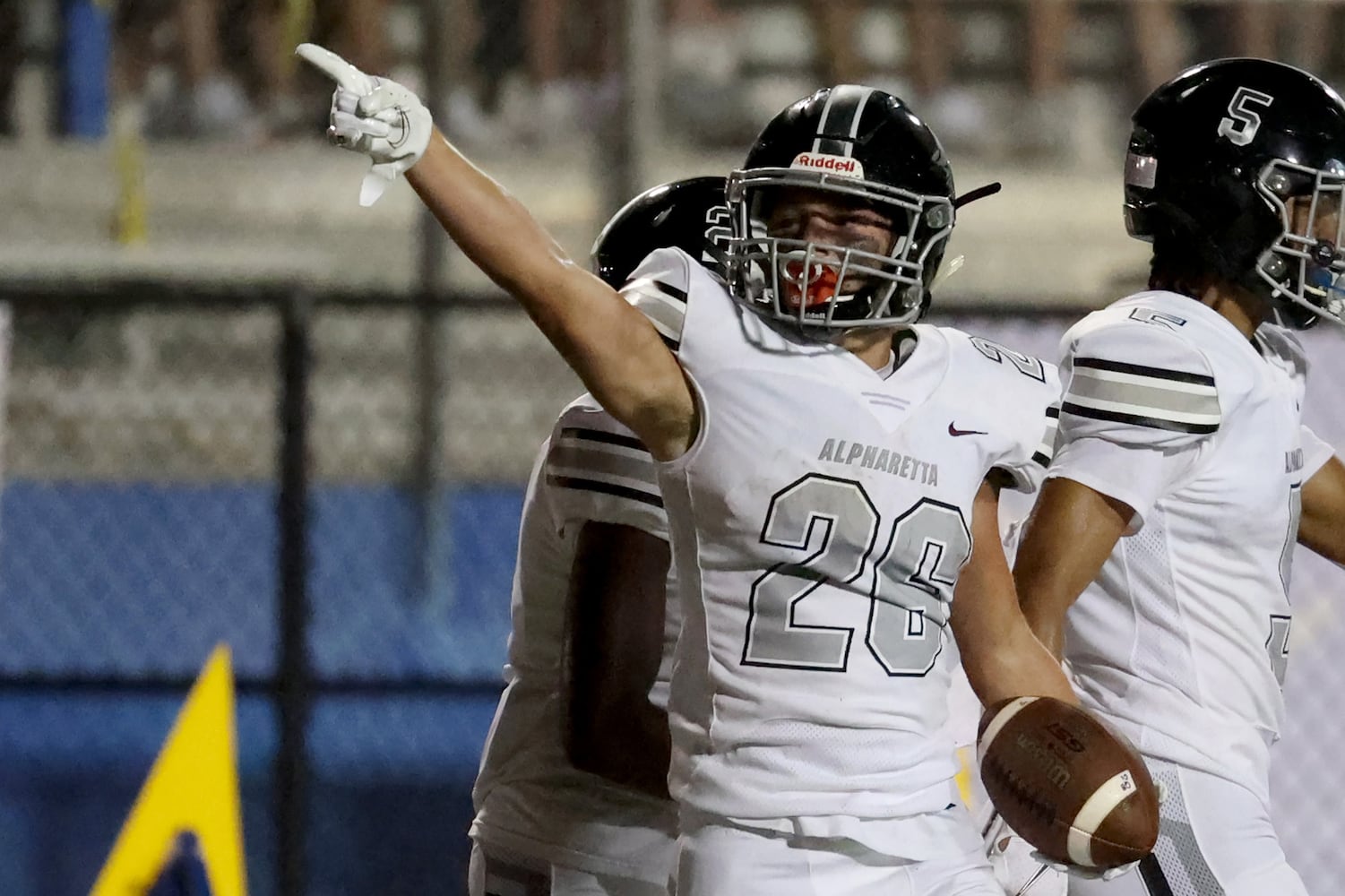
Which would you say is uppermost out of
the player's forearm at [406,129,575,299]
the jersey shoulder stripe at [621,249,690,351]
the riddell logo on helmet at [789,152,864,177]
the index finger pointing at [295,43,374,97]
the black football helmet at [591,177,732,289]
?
the index finger pointing at [295,43,374,97]

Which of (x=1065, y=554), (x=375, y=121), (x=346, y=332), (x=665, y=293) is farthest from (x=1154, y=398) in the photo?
(x=346, y=332)

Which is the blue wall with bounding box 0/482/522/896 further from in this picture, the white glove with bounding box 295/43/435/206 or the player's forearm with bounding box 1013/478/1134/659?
the white glove with bounding box 295/43/435/206

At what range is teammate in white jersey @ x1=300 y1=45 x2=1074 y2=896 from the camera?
204 cm

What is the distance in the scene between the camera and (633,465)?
237cm

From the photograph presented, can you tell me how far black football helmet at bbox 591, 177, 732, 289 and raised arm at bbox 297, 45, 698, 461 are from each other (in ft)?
2.17

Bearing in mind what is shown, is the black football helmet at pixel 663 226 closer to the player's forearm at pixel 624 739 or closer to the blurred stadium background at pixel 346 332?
the player's forearm at pixel 624 739

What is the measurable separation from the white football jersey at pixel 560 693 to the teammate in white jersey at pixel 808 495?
0.75ft

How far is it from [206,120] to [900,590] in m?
6.20

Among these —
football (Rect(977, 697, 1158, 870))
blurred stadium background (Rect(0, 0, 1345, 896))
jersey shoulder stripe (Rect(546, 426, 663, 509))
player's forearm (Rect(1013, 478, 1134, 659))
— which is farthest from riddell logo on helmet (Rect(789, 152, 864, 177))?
blurred stadium background (Rect(0, 0, 1345, 896))

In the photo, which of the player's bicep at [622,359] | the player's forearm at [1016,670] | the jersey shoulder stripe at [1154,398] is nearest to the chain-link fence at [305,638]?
the jersey shoulder stripe at [1154,398]

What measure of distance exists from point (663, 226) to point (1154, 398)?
76cm

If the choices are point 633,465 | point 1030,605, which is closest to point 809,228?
point 633,465

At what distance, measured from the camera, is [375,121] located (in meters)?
1.84

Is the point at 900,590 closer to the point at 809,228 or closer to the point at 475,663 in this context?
the point at 809,228
